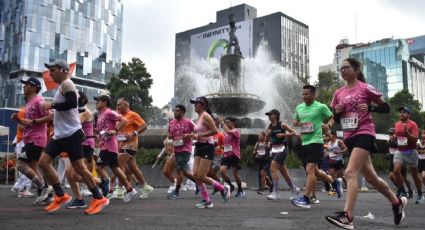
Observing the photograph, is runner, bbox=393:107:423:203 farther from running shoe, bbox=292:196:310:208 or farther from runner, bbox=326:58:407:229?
runner, bbox=326:58:407:229

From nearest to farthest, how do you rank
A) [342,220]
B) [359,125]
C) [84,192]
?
[342,220] < [359,125] < [84,192]

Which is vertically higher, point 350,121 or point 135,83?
point 135,83

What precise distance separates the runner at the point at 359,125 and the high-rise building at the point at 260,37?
77.7 m

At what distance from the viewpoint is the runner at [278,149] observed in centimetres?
899

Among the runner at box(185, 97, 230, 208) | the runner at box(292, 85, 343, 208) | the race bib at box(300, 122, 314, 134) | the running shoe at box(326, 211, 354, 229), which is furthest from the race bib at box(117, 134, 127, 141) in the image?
the running shoe at box(326, 211, 354, 229)

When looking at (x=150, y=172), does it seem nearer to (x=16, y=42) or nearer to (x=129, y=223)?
(x=129, y=223)

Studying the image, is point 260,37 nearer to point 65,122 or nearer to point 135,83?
point 135,83

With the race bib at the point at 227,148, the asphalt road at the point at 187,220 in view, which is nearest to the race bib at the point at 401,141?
the asphalt road at the point at 187,220

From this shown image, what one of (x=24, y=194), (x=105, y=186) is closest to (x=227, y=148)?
(x=105, y=186)

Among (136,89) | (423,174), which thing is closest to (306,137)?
(423,174)

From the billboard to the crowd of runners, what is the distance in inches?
3064

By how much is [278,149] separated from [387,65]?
107 m

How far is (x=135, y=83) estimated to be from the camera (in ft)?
152

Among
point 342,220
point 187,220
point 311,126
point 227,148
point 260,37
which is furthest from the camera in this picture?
point 260,37
